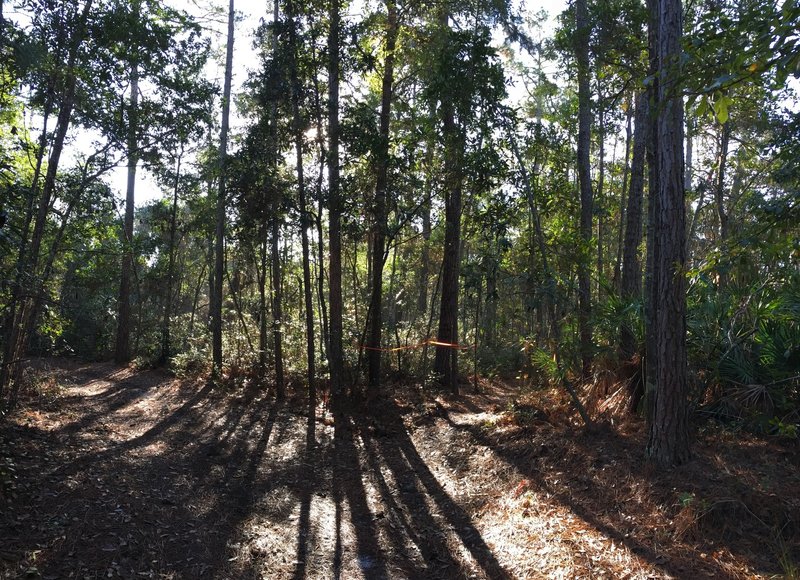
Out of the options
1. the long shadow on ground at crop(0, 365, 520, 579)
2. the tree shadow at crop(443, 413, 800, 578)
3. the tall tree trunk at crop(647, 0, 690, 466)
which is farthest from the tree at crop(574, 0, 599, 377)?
the long shadow on ground at crop(0, 365, 520, 579)

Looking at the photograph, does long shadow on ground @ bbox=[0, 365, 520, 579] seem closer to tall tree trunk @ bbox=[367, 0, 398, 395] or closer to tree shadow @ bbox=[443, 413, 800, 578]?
tree shadow @ bbox=[443, 413, 800, 578]

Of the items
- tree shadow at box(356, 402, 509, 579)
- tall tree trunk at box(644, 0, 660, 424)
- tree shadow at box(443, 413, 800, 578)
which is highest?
tall tree trunk at box(644, 0, 660, 424)

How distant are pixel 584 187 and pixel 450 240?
373 cm

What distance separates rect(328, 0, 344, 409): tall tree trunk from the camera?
35.2ft

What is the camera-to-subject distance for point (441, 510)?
22.1 feet

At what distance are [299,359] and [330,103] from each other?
6.90 metres

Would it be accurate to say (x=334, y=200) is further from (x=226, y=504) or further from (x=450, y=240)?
(x=226, y=504)

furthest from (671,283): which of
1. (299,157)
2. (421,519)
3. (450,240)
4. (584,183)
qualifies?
(450,240)

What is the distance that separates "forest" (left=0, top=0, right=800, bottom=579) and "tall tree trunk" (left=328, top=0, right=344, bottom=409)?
5 cm

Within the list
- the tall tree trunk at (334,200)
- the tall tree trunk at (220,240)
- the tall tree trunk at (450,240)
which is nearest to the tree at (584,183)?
the tall tree trunk at (450,240)

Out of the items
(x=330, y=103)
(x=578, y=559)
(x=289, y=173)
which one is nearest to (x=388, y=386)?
(x=289, y=173)

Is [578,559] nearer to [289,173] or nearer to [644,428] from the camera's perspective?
[644,428]

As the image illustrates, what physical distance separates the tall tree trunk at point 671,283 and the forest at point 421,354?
28mm

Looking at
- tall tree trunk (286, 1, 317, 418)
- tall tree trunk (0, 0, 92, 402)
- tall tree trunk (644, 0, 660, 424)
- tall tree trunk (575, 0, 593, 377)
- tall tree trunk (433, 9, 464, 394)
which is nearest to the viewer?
tall tree trunk (644, 0, 660, 424)
